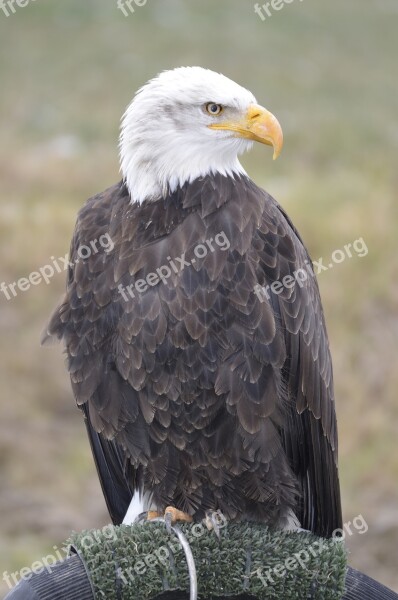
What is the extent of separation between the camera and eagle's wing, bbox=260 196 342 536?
12.4 ft

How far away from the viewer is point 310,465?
13.1ft

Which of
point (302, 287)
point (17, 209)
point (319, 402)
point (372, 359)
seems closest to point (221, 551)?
point (319, 402)

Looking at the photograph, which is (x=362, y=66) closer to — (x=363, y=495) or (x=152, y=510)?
(x=363, y=495)

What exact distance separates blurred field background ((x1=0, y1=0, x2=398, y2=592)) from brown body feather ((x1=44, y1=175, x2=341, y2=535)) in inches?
140

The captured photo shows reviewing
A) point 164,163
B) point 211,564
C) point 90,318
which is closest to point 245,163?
point 164,163

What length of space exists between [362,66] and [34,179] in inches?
268

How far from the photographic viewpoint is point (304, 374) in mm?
3867

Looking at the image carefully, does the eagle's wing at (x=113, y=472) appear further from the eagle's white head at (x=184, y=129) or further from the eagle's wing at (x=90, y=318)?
the eagle's white head at (x=184, y=129)

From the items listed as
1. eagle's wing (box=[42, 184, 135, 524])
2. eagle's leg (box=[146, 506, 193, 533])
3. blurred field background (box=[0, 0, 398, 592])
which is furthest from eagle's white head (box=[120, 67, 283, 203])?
blurred field background (box=[0, 0, 398, 592])

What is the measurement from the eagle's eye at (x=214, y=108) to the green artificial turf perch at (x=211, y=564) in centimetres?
146

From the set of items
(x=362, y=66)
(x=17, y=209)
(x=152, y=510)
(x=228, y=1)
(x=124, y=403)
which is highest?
(x=228, y=1)

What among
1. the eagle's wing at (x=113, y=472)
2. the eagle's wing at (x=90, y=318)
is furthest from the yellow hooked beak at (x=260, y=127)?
the eagle's wing at (x=113, y=472)

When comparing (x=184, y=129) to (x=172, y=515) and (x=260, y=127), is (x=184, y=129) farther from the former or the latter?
(x=172, y=515)

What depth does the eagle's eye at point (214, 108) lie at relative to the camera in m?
3.78
